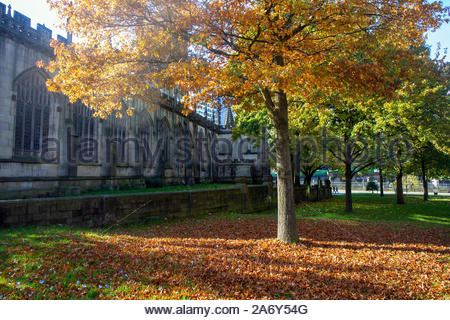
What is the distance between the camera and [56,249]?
230 inches

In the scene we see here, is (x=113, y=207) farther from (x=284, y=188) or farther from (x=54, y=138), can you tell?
(x=54, y=138)

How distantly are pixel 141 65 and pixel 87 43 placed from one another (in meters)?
1.47

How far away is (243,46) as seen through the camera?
714 cm

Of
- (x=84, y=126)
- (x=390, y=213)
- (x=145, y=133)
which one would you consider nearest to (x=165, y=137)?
(x=145, y=133)

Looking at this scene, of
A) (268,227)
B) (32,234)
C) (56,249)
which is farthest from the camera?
(268,227)

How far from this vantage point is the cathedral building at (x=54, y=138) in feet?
42.5

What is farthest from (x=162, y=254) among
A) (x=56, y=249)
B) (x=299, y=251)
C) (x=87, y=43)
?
(x=87, y=43)

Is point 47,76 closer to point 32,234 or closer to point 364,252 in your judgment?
point 32,234

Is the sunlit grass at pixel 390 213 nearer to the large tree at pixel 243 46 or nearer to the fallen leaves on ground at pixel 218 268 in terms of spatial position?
the fallen leaves on ground at pixel 218 268

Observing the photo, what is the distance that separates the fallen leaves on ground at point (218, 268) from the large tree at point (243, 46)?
1.71 metres

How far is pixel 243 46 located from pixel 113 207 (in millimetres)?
7536

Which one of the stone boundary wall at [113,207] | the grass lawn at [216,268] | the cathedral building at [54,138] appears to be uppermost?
the cathedral building at [54,138]

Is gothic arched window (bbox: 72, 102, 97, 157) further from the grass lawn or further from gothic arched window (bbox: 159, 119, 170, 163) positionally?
the grass lawn

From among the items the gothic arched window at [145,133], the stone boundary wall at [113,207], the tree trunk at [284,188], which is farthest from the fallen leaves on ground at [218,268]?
the gothic arched window at [145,133]
